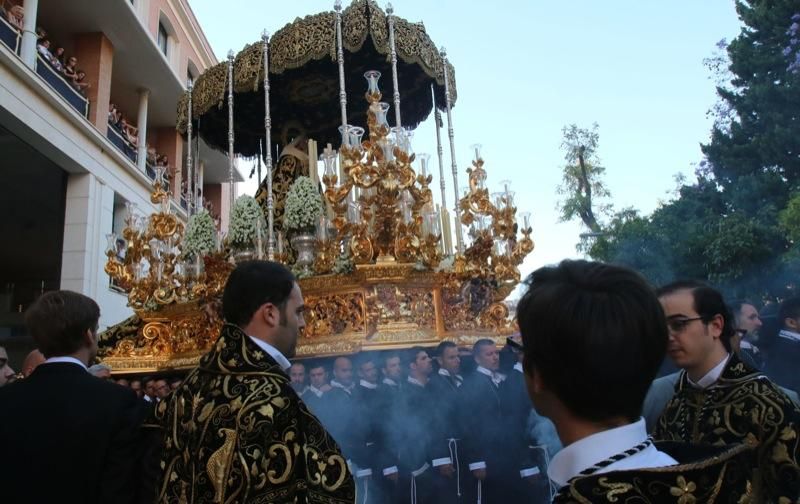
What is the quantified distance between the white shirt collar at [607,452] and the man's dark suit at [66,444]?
178cm

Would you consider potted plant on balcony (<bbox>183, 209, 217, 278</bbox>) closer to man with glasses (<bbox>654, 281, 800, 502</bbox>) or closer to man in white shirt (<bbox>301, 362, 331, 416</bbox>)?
man in white shirt (<bbox>301, 362, 331, 416</bbox>)

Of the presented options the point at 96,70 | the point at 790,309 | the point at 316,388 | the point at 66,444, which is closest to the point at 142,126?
the point at 96,70

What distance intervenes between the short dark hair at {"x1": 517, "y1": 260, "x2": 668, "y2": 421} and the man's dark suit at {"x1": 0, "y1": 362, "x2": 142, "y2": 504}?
178 cm

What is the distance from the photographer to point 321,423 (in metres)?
2.61

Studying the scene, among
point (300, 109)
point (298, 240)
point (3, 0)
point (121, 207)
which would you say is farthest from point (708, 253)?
point (3, 0)

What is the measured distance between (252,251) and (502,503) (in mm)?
3760

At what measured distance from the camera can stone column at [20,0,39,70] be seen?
13.1 metres

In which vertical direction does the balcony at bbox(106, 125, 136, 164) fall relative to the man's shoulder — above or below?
above

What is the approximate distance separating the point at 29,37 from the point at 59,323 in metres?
13.1

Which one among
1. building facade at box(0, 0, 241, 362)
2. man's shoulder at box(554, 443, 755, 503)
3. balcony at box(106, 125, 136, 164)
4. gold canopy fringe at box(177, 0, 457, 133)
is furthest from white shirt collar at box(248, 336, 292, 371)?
balcony at box(106, 125, 136, 164)

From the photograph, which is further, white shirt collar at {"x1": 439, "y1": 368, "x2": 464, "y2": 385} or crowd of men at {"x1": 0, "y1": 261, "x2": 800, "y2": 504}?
white shirt collar at {"x1": 439, "y1": 368, "x2": 464, "y2": 385}

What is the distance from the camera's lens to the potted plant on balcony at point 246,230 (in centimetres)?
716

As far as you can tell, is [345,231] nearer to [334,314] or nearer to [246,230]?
[334,314]

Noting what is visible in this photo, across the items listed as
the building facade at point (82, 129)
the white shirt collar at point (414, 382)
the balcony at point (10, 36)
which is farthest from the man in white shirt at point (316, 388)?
the balcony at point (10, 36)
